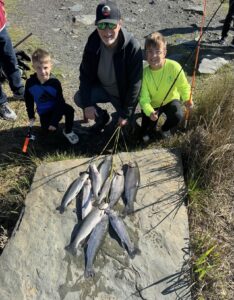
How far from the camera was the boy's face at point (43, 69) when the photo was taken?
195 inches

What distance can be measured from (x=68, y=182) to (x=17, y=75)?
2.44 meters

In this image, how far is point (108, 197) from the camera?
435cm

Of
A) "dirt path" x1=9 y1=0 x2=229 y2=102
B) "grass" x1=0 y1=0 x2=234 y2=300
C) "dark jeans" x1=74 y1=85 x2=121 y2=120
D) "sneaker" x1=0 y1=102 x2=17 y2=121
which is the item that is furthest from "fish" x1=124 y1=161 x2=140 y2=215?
"dirt path" x1=9 y1=0 x2=229 y2=102

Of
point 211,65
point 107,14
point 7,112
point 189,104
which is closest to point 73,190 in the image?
point 189,104

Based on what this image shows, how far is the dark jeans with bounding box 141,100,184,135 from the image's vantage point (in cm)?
511

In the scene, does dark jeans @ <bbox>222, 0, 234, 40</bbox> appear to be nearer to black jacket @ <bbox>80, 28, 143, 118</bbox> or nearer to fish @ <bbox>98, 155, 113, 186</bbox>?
black jacket @ <bbox>80, 28, 143, 118</bbox>

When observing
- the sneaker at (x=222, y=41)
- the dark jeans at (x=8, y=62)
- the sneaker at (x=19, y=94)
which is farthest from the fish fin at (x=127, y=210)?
the sneaker at (x=222, y=41)

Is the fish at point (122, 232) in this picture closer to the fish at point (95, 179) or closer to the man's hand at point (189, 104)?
the fish at point (95, 179)

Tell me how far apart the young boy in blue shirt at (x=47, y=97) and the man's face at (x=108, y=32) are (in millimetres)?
814

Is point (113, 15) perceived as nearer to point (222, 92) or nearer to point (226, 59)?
point (222, 92)

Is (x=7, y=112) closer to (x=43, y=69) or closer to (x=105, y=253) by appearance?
(x=43, y=69)

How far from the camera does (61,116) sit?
5.33m

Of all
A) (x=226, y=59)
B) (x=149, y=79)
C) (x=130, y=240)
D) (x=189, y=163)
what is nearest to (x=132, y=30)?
(x=226, y=59)

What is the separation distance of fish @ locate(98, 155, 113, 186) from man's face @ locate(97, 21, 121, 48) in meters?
1.37
